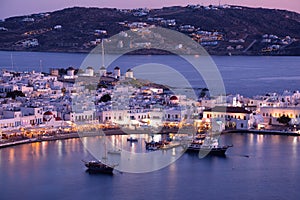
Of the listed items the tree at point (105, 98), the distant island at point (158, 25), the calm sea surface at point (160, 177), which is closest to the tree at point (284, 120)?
the calm sea surface at point (160, 177)

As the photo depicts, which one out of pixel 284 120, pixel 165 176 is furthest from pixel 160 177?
pixel 284 120

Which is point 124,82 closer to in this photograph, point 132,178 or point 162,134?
point 162,134

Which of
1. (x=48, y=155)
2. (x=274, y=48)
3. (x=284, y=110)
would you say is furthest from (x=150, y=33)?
(x=48, y=155)

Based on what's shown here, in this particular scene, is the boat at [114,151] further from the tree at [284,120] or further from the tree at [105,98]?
the tree at [105,98]

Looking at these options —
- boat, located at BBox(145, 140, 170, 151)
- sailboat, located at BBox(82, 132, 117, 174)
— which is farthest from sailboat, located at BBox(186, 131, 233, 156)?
sailboat, located at BBox(82, 132, 117, 174)

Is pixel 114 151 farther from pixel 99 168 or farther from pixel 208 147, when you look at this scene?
pixel 208 147

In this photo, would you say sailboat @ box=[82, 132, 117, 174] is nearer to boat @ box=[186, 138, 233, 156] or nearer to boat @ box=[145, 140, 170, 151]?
boat @ box=[145, 140, 170, 151]
